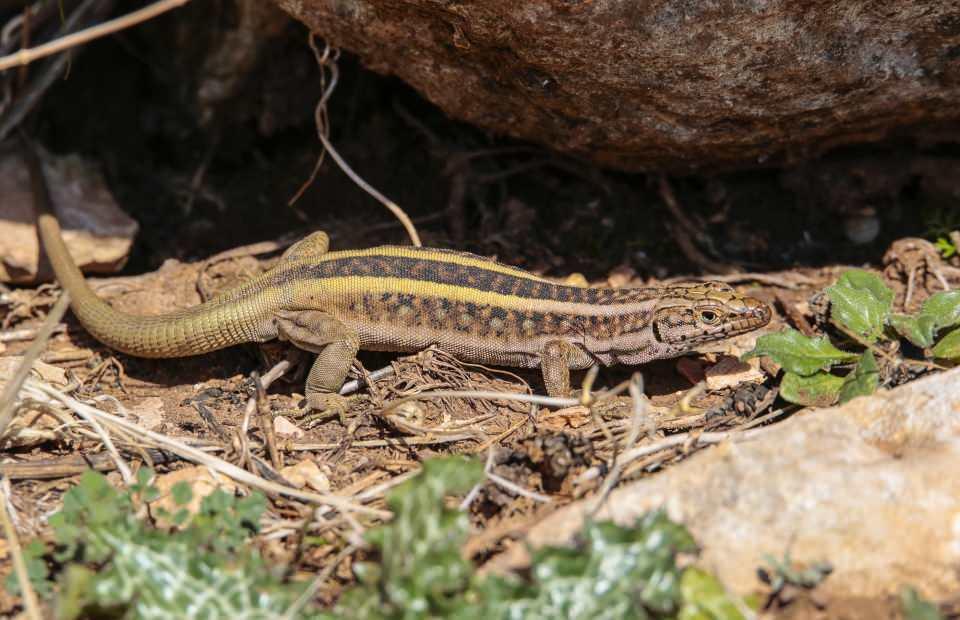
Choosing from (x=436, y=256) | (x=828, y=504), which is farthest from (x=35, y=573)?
(x=828, y=504)

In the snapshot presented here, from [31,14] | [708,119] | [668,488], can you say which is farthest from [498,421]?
[31,14]

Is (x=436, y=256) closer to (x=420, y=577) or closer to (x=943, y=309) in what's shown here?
(x=420, y=577)

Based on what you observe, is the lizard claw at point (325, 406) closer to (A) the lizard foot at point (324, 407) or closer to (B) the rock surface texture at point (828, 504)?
(A) the lizard foot at point (324, 407)

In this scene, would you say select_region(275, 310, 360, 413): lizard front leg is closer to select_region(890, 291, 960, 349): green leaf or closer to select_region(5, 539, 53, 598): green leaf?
select_region(5, 539, 53, 598): green leaf

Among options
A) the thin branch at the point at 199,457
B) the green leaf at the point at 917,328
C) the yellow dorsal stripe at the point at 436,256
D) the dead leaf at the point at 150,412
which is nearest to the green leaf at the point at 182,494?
the thin branch at the point at 199,457

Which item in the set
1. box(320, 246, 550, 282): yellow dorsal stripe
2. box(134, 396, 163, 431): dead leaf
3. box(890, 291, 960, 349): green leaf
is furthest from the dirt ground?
box(320, 246, 550, 282): yellow dorsal stripe

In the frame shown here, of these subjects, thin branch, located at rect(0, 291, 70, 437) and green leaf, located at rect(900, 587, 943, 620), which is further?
thin branch, located at rect(0, 291, 70, 437)
